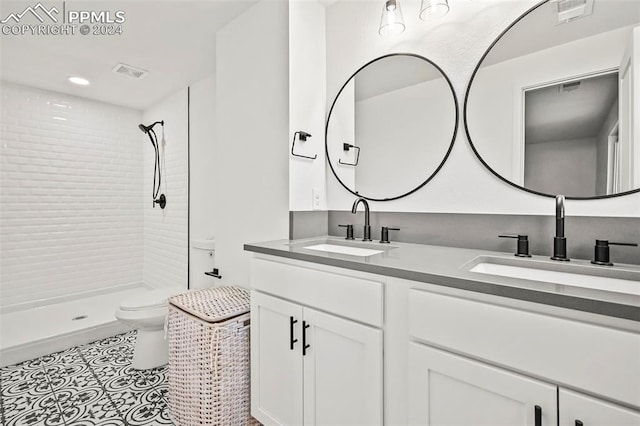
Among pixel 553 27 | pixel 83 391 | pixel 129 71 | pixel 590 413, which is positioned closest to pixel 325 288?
pixel 590 413

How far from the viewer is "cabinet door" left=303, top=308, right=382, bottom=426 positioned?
1.01m

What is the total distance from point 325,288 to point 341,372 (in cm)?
31

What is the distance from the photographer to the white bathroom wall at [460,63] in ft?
4.08

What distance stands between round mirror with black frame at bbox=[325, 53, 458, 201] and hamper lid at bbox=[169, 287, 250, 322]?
90 cm

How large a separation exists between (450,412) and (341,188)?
1.27 meters

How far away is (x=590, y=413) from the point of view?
0.66 meters

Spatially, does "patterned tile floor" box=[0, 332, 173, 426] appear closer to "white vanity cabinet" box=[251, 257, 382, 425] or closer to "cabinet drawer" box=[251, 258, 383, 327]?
"white vanity cabinet" box=[251, 257, 382, 425]

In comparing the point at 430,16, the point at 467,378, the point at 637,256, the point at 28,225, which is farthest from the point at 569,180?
the point at 28,225

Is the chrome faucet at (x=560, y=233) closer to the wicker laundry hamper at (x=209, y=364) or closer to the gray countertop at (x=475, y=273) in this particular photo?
the gray countertop at (x=475, y=273)

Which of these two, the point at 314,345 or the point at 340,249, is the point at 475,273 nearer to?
the point at 314,345

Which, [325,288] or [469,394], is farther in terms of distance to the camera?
[325,288]

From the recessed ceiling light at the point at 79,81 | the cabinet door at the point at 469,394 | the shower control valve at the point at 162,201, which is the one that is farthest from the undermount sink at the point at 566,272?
the recessed ceiling light at the point at 79,81

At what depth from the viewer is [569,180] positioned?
116 cm

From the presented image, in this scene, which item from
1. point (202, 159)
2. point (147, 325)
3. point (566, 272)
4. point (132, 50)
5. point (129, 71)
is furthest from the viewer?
point (202, 159)
